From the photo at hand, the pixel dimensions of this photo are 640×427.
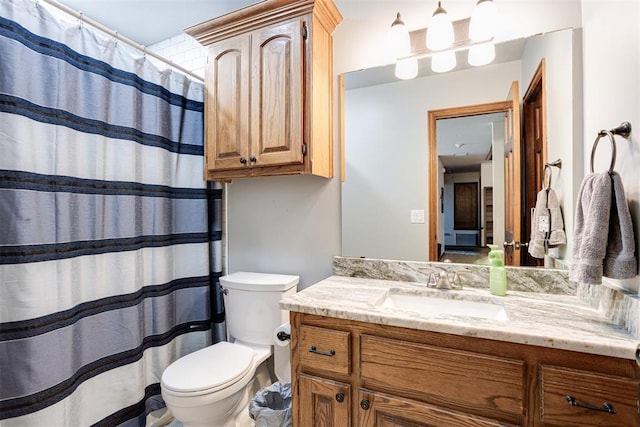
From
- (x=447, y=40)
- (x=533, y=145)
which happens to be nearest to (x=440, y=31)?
(x=447, y=40)

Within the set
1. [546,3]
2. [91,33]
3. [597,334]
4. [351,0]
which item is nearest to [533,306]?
[597,334]

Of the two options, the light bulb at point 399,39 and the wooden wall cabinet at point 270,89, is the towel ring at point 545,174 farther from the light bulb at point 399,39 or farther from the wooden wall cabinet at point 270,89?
the wooden wall cabinet at point 270,89

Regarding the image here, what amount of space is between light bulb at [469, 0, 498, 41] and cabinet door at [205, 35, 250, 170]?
1096mm

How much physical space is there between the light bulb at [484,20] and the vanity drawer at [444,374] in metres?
1.31

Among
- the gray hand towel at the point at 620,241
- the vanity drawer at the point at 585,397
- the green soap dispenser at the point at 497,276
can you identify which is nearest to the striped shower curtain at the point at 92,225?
the green soap dispenser at the point at 497,276

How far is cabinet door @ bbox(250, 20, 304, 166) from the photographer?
4.88 ft

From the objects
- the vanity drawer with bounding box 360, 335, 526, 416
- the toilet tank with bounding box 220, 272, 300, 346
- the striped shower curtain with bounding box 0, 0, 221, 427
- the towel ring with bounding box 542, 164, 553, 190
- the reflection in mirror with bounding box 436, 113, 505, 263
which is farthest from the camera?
the toilet tank with bounding box 220, 272, 300, 346

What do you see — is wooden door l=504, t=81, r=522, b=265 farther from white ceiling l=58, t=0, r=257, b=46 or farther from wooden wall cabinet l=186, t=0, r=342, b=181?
white ceiling l=58, t=0, r=257, b=46

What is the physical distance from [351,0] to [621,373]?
1.86 metres

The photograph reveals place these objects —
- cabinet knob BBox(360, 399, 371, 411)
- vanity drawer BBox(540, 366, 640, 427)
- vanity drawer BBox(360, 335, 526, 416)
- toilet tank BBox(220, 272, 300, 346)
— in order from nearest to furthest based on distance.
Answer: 1. vanity drawer BBox(540, 366, 640, 427)
2. vanity drawer BBox(360, 335, 526, 416)
3. cabinet knob BBox(360, 399, 371, 411)
4. toilet tank BBox(220, 272, 300, 346)

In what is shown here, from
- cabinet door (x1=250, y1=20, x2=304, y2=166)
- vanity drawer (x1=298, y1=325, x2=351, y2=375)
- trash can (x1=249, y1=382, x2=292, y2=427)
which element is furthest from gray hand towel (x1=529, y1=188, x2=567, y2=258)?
trash can (x1=249, y1=382, x2=292, y2=427)

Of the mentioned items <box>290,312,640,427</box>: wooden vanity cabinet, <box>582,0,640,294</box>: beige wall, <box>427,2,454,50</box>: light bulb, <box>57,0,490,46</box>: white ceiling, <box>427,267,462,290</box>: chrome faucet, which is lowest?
<box>290,312,640,427</box>: wooden vanity cabinet

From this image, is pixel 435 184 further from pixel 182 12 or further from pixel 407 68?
pixel 182 12

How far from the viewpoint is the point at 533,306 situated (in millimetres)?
1106
